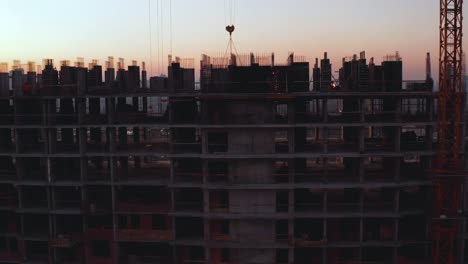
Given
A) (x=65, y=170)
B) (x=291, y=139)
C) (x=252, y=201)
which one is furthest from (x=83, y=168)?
(x=291, y=139)

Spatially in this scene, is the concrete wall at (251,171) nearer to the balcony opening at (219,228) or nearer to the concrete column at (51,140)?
the balcony opening at (219,228)

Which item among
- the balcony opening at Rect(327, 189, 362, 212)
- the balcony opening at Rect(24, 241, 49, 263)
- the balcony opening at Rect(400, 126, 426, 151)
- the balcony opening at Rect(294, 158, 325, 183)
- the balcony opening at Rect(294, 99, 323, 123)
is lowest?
the balcony opening at Rect(24, 241, 49, 263)

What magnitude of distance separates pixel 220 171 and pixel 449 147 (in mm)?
18370

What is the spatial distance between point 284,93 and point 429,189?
1420 cm

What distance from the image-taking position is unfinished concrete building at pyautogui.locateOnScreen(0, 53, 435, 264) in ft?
120

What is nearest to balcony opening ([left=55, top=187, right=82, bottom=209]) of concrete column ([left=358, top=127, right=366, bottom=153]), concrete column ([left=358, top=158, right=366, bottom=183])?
concrete column ([left=358, top=158, right=366, bottom=183])

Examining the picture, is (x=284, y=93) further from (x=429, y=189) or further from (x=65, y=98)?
(x=65, y=98)

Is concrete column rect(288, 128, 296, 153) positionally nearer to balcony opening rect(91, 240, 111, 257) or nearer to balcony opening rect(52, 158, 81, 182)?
balcony opening rect(91, 240, 111, 257)

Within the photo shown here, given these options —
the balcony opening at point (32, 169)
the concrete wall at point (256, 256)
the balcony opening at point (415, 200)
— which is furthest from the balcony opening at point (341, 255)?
the balcony opening at point (32, 169)

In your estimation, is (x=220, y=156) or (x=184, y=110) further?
(x=184, y=110)

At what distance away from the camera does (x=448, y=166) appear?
3703cm

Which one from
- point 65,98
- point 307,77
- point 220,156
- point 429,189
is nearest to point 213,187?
point 220,156

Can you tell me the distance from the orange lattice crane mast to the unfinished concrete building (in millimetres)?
1041

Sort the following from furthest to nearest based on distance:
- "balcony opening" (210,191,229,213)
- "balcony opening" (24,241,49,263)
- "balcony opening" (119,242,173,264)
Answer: "balcony opening" (24,241,49,263) < "balcony opening" (119,242,173,264) < "balcony opening" (210,191,229,213)
